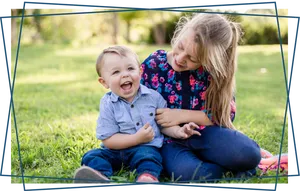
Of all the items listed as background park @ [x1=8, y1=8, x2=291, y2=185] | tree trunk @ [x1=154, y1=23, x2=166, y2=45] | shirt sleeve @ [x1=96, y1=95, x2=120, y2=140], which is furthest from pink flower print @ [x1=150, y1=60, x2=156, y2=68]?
tree trunk @ [x1=154, y1=23, x2=166, y2=45]

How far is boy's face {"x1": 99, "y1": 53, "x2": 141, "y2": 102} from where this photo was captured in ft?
6.26

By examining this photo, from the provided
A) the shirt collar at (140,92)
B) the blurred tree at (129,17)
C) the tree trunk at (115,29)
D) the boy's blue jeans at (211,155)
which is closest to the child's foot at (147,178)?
the boy's blue jeans at (211,155)

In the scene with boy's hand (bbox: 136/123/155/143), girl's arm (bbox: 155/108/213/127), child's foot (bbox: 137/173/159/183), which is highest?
girl's arm (bbox: 155/108/213/127)

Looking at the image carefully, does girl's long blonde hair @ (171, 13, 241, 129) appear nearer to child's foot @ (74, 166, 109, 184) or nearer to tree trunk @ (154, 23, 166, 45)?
child's foot @ (74, 166, 109, 184)

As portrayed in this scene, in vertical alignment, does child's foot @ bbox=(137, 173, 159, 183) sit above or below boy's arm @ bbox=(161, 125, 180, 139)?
below

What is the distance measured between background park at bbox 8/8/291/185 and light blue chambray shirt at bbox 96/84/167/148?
171 mm

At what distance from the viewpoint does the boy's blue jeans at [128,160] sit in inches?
72.2

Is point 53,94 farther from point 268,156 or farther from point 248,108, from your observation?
point 268,156

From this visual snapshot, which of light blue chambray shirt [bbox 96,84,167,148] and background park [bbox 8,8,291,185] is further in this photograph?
background park [bbox 8,8,291,185]

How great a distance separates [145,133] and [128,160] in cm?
14

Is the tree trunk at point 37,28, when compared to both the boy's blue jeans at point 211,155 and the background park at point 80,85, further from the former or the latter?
the boy's blue jeans at point 211,155

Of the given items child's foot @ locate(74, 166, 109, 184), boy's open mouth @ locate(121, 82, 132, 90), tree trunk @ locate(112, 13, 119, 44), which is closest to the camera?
child's foot @ locate(74, 166, 109, 184)

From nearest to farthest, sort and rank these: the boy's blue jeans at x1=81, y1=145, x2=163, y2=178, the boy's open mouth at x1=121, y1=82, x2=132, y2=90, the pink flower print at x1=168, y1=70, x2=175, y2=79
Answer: the boy's blue jeans at x1=81, y1=145, x2=163, y2=178, the boy's open mouth at x1=121, y1=82, x2=132, y2=90, the pink flower print at x1=168, y1=70, x2=175, y2=79

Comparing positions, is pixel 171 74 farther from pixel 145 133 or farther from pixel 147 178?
pixel 147 178
